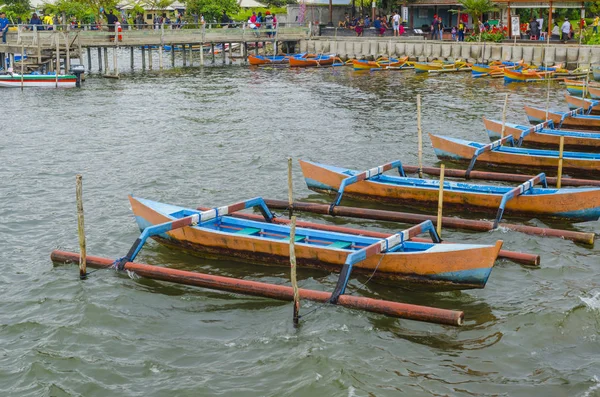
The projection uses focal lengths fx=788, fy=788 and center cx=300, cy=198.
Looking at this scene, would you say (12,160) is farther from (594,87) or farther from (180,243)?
(594,87)

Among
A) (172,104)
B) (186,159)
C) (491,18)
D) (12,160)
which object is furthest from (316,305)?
(491,18)

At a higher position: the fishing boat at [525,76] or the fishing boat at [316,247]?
the fishing boat at [525,76]

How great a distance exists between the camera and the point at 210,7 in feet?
235

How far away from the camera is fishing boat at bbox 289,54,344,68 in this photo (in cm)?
5997

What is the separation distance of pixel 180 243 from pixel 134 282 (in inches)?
68.7

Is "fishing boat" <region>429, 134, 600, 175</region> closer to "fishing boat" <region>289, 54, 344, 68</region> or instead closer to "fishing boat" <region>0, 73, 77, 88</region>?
"fishing boat" <region>0, 73, 77, 88</region>

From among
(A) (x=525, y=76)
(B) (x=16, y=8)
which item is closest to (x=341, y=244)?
(A) (x=525, y=76)

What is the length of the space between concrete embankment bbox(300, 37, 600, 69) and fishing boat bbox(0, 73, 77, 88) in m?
24.2

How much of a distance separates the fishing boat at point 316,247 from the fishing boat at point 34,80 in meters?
30.8

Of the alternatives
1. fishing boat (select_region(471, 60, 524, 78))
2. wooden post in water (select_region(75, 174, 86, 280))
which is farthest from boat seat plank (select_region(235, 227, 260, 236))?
fishing boat (select_region(471, 60, 524, 78))

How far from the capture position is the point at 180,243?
17.7m

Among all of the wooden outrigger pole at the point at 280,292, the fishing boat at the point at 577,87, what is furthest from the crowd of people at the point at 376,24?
the wooden outrigger pole at the point at 280,292

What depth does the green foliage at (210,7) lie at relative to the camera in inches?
2820

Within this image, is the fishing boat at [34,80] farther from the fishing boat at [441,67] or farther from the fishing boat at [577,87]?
the fishing boat at [577,87]
